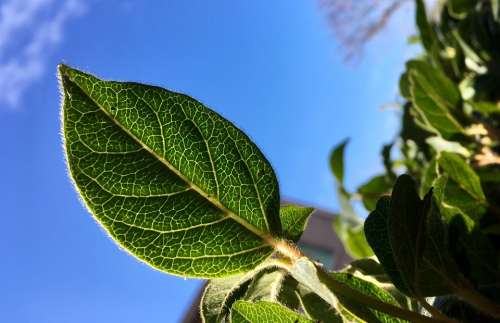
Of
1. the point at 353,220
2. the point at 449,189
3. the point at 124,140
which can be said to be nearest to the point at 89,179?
the point at 124,140

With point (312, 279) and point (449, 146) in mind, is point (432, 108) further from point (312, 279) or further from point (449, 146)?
point (312, 279)

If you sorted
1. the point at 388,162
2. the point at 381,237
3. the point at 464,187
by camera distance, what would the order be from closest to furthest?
the point at 381,237 → the point at 464,187 → the point at 388,162

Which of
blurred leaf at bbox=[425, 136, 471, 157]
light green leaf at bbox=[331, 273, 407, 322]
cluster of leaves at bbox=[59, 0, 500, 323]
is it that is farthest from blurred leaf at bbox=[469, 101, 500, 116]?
light green leaf at bbox=[331, 273, 407, 322]

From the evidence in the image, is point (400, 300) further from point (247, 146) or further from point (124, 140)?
point (124, 140)

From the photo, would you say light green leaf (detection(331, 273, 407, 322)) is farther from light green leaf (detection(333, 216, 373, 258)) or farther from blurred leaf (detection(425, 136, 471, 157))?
light green leaf (detection(333, 216, 373, 258))

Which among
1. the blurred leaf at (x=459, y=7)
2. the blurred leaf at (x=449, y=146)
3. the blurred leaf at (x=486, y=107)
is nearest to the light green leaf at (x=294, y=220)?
the blurred leaf at (x=449, y=146)

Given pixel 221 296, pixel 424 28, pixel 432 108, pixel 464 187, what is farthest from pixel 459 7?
pixel 221 296

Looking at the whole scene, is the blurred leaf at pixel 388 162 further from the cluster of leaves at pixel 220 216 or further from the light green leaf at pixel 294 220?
the light green leaf at pixel 294 220
